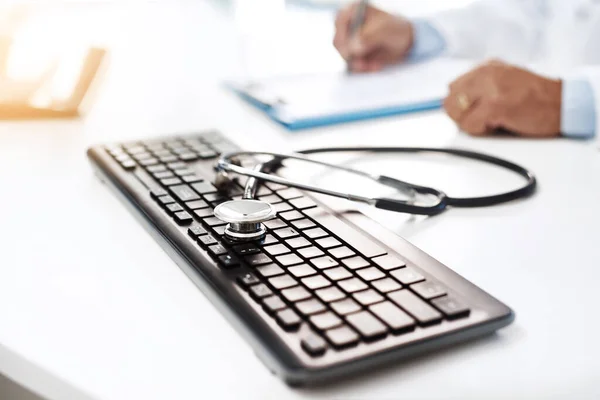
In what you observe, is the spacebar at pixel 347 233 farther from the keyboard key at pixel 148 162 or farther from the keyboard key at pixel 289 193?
the keyboard key at pixel 148 162

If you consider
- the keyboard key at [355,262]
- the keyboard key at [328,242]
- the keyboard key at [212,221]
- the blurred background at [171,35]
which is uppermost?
the keyboard key at [355,262]

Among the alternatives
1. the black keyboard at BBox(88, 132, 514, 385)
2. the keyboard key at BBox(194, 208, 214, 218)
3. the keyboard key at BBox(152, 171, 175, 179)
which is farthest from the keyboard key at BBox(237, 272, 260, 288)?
the keyboard key at BBox(152, 171, 175, 179)

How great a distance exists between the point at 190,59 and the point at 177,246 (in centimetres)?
83

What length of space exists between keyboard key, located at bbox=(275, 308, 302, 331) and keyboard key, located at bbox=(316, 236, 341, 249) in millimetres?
89

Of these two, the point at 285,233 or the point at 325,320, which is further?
the point at 285,233

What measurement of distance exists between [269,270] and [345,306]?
2.5 inches

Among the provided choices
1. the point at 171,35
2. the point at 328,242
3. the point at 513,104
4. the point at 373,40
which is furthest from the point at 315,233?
the point at 171,35

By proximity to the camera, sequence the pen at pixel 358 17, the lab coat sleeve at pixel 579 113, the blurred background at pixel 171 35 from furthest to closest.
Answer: the pen at pixel 358 17 < the blurred background at pixel 171 35 < the lab coat sleeve at pixel 579 113

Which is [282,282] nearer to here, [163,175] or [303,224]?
[303,224]

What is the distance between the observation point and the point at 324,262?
422 mm

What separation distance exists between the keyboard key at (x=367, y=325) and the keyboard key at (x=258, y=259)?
0.08 metres

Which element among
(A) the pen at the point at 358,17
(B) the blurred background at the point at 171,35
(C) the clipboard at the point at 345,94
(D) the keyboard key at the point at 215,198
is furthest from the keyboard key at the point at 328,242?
(A) the pen at the point at 358,17

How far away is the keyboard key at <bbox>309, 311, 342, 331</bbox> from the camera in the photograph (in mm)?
349

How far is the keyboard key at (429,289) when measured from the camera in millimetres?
384
